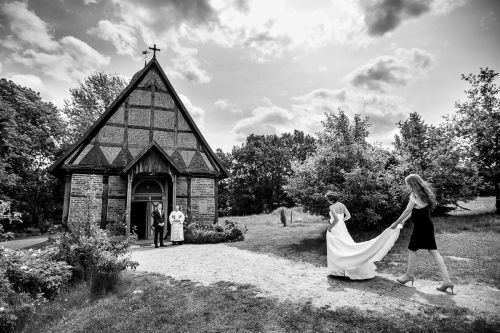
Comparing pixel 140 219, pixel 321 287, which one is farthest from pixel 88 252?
pixel 140 219

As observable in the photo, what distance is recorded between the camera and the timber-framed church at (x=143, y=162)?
46.6 ft

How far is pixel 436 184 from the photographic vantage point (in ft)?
54.9

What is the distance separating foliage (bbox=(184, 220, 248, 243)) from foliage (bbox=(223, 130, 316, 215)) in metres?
37.5

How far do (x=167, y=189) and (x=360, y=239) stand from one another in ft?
31.9

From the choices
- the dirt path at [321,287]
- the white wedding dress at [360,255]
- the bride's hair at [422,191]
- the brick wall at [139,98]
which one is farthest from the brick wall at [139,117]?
the bride's hair at [422,191]

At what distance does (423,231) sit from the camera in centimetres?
543

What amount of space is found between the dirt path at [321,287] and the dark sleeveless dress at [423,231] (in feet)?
2.46

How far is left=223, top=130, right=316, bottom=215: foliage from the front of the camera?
171 feet

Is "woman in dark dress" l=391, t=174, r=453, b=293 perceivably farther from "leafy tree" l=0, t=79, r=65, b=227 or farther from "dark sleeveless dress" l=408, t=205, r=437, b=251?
"leafy tree" l=0, t=79, r=65, b=227

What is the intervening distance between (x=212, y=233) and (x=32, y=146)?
26.6 metres

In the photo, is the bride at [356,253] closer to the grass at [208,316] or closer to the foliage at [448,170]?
the grass at [208,316]

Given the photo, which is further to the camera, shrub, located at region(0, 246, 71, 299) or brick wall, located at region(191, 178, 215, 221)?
brick wall, located at region(191, 178, 215, 221)

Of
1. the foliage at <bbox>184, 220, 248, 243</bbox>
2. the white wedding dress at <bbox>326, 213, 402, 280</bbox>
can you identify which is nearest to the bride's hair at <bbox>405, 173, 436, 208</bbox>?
the white wedding dress at <bbox>326, 213, 402, 280</bbox>

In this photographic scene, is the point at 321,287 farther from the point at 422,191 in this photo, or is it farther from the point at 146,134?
the point at 146,134
